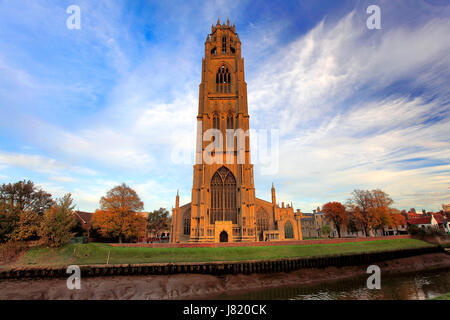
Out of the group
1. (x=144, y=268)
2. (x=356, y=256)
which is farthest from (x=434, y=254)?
(x=144, y=268)

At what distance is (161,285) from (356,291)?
16.1m

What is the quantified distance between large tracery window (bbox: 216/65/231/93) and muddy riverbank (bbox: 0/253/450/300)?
1523 inches

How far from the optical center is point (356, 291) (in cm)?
1686

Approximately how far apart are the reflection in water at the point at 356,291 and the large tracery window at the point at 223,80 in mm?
40565

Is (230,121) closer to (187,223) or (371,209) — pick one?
(187,223)

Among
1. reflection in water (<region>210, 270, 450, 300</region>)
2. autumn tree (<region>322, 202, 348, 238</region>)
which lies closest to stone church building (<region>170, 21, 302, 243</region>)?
autumn tree (<region>322, 202, 348, 238</region>)

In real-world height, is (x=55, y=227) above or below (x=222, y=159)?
below

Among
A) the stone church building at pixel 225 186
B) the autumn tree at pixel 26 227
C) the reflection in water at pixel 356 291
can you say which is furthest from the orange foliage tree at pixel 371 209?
the autumn tree at pixel 26 227

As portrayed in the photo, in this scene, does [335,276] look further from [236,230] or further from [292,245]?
[236,230]

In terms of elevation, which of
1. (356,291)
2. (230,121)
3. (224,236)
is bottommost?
(356,291)

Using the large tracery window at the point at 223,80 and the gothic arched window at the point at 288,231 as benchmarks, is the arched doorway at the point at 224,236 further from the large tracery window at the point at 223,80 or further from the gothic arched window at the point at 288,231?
the large tracery window at the point at 223,80

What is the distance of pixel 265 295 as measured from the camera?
1688 centimetres

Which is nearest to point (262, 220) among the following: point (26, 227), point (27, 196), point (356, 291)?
point (356, 291)
